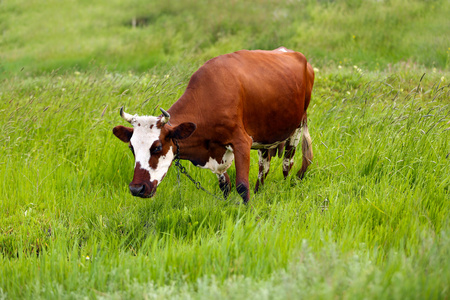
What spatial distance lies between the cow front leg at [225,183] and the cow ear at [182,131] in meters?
1.13

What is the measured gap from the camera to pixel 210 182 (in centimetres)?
560

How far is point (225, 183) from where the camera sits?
17.5ft

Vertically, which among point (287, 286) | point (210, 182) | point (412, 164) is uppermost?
point (287, 286)

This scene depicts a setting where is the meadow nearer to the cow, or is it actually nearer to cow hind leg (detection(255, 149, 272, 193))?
cow hind leg (detection(255, 149, 272, 193))

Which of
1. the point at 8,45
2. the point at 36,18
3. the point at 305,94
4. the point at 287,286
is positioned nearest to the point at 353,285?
the point at 287,286

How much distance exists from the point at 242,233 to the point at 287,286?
1.10m

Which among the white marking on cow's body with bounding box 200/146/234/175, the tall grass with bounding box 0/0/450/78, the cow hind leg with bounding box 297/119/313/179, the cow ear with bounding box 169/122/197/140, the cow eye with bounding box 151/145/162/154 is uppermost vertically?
the cow ear with bounding box 169/122/197/140

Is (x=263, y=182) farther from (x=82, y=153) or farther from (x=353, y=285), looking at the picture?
(x=353, y=285)

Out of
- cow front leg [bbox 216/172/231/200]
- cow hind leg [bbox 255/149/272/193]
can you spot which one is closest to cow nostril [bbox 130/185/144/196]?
cow front leg [bbox 216/172/231/200]

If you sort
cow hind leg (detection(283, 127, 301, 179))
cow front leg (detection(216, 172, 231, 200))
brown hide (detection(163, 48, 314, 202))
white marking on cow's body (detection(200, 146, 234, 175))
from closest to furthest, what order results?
brown hide (detection(163, 48, 314, 202))
white marking on cow's body (detection(200, 146, 234, 175))
cow front leg (detection(216, 172, 231, 200))
cow hind leg (detection(283, 127, 301, 179))

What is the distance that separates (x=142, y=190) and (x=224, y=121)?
112cm

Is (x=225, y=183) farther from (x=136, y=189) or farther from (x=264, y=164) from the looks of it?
(x=136, y=189)

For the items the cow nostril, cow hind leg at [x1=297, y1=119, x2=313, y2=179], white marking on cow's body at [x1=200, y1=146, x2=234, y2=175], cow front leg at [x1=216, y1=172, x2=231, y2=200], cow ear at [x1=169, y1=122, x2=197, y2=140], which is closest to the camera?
the cow nostril

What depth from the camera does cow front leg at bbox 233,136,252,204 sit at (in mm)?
4613
